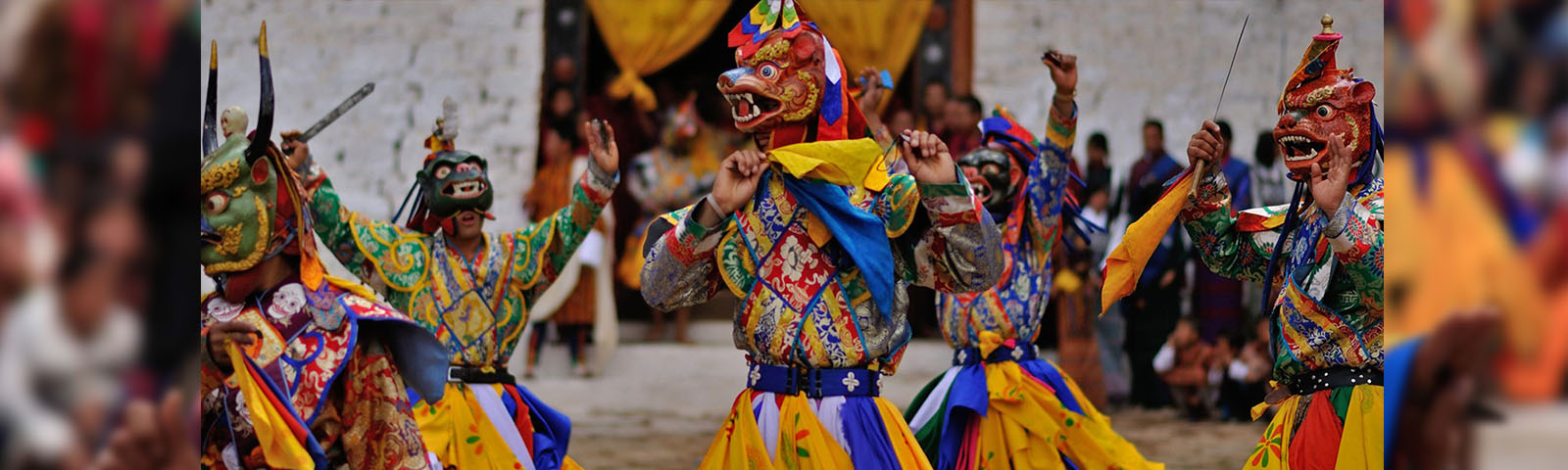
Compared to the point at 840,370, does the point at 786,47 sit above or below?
above

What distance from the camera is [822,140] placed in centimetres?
450

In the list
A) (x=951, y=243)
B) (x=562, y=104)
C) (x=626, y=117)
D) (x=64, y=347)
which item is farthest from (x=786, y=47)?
(x=626, y=117)

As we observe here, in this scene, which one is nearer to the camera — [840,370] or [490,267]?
[840,370]

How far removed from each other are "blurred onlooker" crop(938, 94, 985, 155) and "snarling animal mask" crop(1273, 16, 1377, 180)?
18.7 ft

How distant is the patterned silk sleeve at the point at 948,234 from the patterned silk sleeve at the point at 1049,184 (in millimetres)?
2164

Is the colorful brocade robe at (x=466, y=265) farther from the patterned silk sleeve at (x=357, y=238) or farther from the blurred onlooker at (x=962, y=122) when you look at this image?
the blurred onlooker at (x=962, y=122)

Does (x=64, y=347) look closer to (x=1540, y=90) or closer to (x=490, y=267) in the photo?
(x=1540, y=90)

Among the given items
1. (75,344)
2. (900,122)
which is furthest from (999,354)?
(75,344)

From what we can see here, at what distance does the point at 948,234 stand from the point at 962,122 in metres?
6.27

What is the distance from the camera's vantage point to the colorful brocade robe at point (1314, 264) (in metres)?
4.29

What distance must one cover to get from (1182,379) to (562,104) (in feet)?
15.7

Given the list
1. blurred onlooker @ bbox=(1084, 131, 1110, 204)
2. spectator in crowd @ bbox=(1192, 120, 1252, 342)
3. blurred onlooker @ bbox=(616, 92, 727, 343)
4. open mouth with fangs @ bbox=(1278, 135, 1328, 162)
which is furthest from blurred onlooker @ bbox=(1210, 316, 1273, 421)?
open mouth with fangs @ bbox=(1278, 135, 1328, 162)

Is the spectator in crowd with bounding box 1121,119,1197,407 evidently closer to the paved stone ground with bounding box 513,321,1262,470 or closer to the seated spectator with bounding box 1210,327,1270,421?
the paved stone ground with bounding box 513,321,1262,470

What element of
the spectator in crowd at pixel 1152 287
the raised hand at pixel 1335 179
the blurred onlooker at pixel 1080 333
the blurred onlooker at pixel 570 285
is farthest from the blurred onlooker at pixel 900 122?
the raised hand at pixel 1335 179
